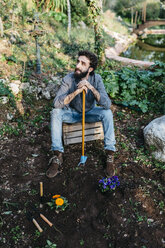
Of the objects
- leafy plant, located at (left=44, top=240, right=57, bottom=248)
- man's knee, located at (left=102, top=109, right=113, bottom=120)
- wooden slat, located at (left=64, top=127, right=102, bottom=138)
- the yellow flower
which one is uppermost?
man's knee, located at (left=102, top=109, right=113, bottom=120)

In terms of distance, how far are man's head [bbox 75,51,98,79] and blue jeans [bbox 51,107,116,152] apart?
0.62 m

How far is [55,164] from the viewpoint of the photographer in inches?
126

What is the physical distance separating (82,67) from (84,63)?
7 cm

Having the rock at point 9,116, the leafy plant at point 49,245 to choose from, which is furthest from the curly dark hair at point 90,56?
the leafy plant at point 49,245

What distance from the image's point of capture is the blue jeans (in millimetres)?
3256

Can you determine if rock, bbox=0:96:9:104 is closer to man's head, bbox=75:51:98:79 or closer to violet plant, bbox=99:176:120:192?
man's head, bbox=75:51:98:79

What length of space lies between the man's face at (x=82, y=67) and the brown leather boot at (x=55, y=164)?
1.33m

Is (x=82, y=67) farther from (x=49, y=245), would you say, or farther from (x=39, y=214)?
(x=49, y=245)

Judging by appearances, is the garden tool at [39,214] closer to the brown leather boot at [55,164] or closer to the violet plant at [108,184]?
the brown leather boot at [55,164]

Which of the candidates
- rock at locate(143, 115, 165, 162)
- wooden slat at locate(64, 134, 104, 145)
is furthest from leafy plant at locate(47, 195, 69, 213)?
rock at locate(143, 115, 165, 162)

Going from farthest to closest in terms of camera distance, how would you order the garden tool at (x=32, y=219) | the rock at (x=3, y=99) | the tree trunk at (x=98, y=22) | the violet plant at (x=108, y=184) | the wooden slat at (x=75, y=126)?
the tree trunk at (x=98, y=22)
the rock at (x=3, y=99)
the wooden slat at (x=75, y=126)
the violet plant at (x=108, y=184)
the garden tool at (x=32, y=219)

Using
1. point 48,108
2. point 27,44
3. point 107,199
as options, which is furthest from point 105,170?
point 27,44

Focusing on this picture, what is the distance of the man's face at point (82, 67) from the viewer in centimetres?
331

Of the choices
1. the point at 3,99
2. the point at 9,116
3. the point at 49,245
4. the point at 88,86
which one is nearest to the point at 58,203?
the point at 49,245
